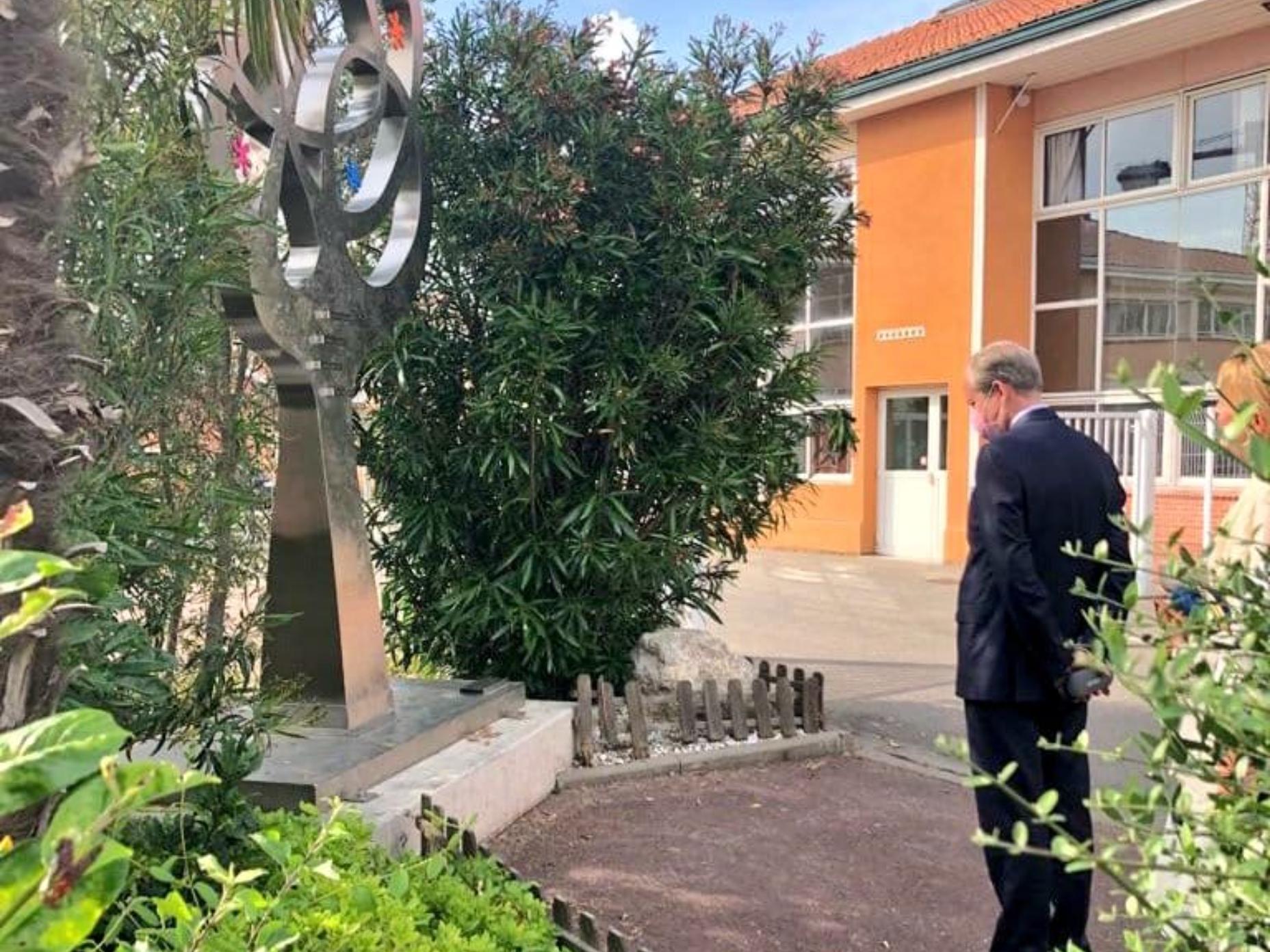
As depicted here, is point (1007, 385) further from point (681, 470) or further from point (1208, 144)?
point (1208, 144)

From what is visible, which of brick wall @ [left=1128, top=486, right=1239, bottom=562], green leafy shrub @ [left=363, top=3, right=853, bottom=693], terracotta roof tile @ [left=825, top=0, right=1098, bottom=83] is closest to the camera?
green leafy shrub @ [left=363, top=3, right=853, bottom=693]

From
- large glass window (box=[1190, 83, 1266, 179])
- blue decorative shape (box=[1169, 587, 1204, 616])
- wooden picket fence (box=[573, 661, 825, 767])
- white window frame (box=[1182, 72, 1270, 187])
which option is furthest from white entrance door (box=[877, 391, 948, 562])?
blue decorative shape (box=[1169, 587, 1204, 616])

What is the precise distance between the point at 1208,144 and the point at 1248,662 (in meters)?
14.6

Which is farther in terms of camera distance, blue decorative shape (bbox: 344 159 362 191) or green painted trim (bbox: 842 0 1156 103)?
green painted trim (bbox: 842 0 1156 103)

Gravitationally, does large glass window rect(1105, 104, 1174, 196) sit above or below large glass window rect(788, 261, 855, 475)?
above

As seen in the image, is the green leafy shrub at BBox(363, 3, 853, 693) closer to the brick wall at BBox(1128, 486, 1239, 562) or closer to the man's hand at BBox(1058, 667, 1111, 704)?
the man's hand at BBox(1058, 667, 1111, 704)

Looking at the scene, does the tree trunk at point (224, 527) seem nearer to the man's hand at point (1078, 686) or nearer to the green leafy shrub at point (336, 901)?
the green leafy shrub at point (336, 901)

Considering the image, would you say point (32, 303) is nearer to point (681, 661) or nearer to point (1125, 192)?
point (681, 661)

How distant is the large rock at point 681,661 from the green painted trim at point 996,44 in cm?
742

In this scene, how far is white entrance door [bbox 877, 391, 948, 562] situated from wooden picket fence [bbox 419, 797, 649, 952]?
44.0 ft

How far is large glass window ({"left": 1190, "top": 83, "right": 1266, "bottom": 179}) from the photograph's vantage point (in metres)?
13.3

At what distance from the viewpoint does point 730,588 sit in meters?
14.0

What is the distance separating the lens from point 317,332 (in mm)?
4426

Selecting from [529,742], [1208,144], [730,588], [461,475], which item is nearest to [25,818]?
[529,742]
